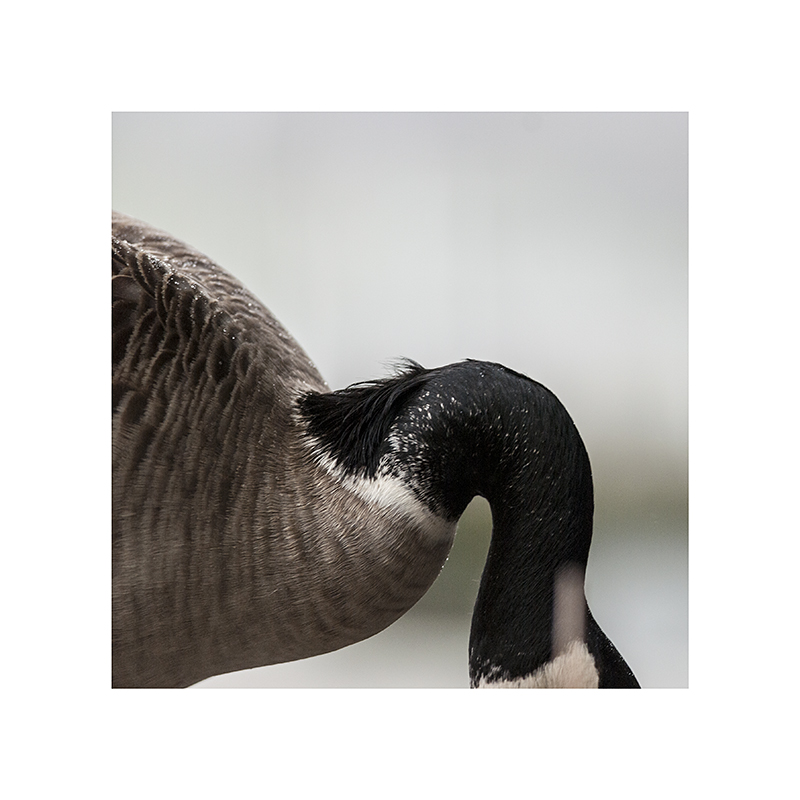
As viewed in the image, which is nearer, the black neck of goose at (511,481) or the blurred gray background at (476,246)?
the black neck of goose at (511,481)

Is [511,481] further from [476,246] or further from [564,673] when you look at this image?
[476,246]

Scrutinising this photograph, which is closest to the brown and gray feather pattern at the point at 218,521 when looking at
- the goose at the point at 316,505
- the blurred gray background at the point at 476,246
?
the goose at the point at 316,505

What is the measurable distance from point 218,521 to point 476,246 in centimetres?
61

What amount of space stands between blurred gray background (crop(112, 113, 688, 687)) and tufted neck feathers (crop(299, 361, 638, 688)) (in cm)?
14

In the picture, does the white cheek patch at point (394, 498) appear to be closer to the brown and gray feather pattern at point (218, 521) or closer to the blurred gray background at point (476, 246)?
the brown and gray feather pattern at point (218, 521)

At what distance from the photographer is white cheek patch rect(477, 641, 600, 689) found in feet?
4.09

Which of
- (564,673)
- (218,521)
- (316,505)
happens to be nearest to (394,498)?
(316,505)

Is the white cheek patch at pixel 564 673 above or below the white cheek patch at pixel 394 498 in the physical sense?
below

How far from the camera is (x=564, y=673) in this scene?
1.25 m

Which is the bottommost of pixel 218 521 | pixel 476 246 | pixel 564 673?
pixel 564 673

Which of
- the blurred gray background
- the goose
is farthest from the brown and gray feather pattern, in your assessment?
the blurred gray background

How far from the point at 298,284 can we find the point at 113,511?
1.55 ft

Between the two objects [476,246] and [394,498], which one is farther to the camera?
[476,246]

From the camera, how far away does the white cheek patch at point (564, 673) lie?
1.25 m
